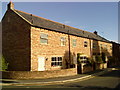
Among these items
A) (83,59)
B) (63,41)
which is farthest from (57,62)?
(83,59)

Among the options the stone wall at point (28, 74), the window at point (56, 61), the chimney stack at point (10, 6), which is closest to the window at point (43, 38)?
the window at point (56, 61)

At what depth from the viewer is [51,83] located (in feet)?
38.8

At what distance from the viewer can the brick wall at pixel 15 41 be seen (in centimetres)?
1542

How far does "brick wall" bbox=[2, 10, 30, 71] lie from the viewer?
50.6ft

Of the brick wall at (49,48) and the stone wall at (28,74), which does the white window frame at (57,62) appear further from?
the stone wall at (28,74)

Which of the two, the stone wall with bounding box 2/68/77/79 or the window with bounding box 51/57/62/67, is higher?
the window with bounding box 51/57/62/67

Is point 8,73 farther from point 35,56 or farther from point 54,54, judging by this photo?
point 54,54

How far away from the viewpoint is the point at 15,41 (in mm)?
16750

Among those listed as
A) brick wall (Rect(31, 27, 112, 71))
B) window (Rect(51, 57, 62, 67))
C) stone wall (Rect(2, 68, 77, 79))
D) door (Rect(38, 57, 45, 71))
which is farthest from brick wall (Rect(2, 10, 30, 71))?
window (Rect(51, 57, 62, 67))

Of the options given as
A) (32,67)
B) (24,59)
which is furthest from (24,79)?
(24,59)

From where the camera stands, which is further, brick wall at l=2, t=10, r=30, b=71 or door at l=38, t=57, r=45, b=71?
door at l=38, t=57, r=45, b=71

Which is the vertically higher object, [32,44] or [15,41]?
[15,41]

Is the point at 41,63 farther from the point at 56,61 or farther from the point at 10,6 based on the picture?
the point at 10,6

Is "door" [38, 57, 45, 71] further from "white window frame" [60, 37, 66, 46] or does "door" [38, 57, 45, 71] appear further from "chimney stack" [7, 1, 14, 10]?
"chimney stack" [7, 1, 14, 10]
